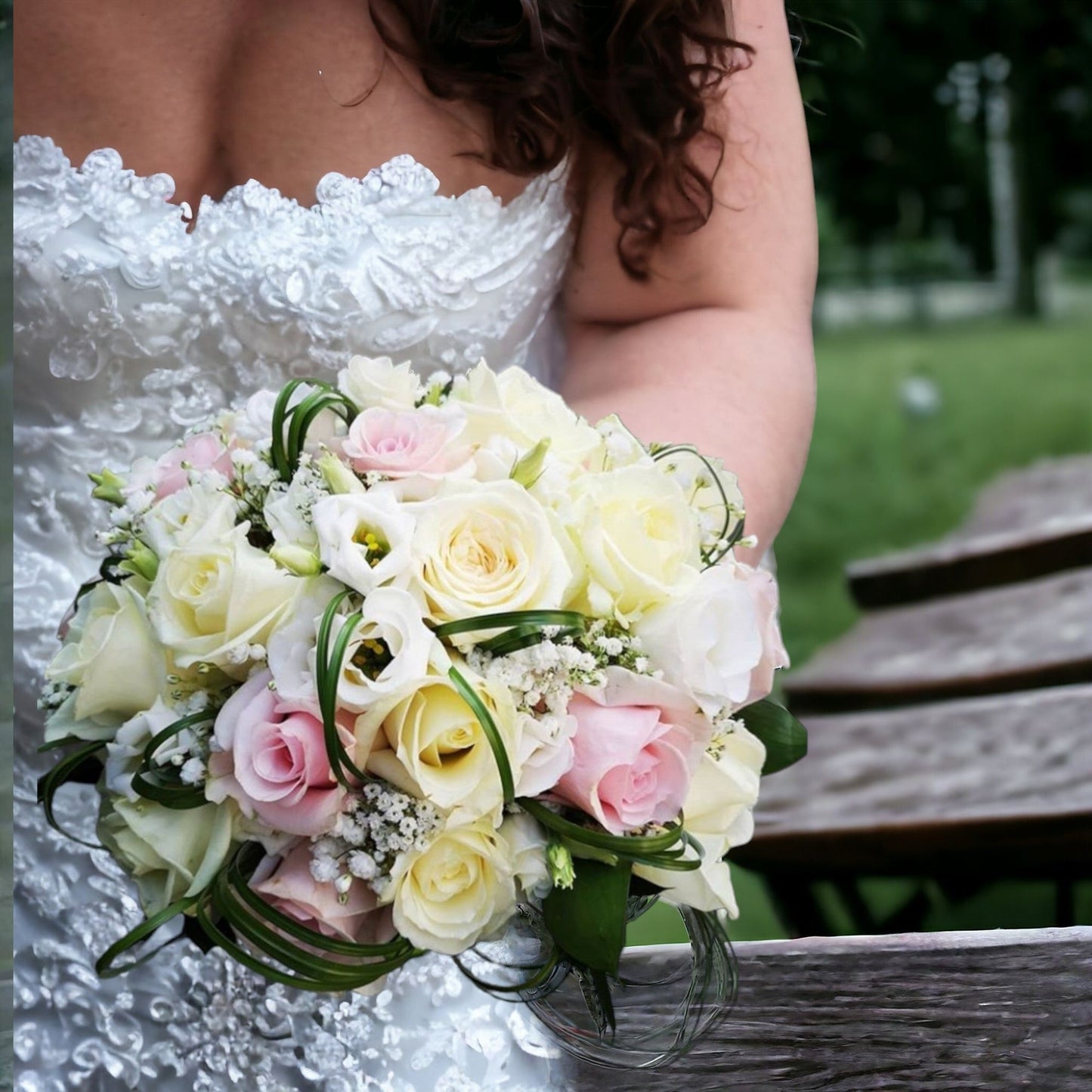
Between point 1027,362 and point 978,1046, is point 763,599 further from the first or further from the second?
point 1027,362

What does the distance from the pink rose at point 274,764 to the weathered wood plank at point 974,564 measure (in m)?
2.99

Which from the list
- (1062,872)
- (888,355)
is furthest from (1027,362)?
(1062,872)

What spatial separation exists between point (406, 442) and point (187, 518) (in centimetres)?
16

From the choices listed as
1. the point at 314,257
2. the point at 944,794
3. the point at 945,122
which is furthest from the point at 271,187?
the point at 945,122

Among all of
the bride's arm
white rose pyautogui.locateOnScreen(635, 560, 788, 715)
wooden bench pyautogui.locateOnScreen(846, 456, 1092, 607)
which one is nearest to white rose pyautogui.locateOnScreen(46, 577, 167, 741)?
white rose pyautogui.locateOnScreen(635, 560, 788, 715)

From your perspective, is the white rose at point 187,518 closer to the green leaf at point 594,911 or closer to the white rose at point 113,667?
the white rose at point 113,667

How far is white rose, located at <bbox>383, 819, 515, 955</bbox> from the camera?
0.91 m

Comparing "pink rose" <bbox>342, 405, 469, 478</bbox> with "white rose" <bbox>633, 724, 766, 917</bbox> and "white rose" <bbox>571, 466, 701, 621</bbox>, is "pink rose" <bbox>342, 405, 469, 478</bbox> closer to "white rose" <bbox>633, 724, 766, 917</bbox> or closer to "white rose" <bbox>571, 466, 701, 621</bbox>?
"white rose" <bbox>571, 466, 701, 621</bbox>

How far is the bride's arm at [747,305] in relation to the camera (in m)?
1.46

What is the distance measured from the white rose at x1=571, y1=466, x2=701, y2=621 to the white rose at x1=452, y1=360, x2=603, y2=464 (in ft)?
0.14

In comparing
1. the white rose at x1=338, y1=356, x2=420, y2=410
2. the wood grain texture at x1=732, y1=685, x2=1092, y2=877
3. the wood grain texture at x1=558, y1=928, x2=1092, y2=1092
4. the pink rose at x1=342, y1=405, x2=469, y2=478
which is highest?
the white rose at x1=338, y1=356, x2=420, y2=410

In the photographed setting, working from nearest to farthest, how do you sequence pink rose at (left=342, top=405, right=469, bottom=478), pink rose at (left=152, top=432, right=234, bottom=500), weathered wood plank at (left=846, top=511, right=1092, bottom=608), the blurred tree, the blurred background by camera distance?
pink rose at (left=342, top=405, right=469, bottom=478)
pink rose at (left=152, top=432, right=234, bottom=500)
weathered wood plank at (left=846, top=511, right=1092, bottom=608)
the blurred background
the blurred tree

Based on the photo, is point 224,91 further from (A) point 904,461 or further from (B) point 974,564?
(A) point 904,461

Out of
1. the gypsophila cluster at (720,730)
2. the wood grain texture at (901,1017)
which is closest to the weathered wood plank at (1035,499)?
the wood grain texture at (901,1017)
